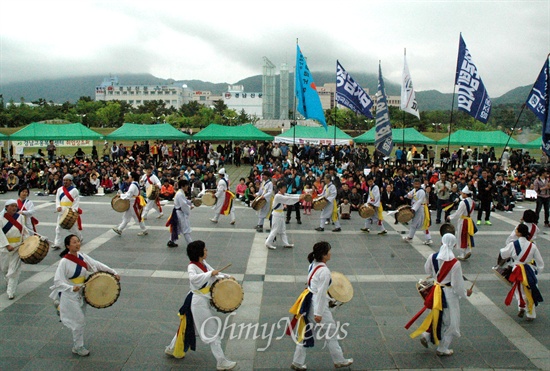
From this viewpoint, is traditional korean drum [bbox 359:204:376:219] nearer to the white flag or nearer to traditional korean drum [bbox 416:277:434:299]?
traditional korean drum [bbox 416:277:434:299]

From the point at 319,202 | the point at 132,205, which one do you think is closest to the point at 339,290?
the point at 319,202

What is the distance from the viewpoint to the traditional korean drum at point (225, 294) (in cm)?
479

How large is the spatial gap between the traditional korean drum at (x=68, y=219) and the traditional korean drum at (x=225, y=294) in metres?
5.13

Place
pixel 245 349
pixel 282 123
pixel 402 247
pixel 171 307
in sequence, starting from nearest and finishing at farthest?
pixel 245 349
pixel 171 307
pixel 402 247
pixel 282 123

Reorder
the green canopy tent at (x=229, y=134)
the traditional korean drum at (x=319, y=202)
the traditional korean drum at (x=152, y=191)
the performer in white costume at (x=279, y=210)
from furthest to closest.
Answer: the green canopy tent at (x=229, y=134) → the traditional korean drum at (x=152, y=191) → the traditional korean drum at (x=319, y=202) → the performer in white costume at (x=279, y=210)

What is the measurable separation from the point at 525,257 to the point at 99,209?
12526mm

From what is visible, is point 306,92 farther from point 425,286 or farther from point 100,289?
point 100,289

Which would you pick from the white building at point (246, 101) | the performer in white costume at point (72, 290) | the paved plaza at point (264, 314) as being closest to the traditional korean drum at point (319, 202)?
the paved plaza at point (264, 314)

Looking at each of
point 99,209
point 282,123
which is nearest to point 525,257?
point 99,209

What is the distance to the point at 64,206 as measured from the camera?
926 centimetres

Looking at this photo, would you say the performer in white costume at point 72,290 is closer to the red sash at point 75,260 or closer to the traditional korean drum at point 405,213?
the red sash at point 75,260

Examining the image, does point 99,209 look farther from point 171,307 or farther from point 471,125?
point 471,125

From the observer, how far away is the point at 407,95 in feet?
54.8

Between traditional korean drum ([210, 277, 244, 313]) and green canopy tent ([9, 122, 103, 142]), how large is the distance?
21316 millimetres
